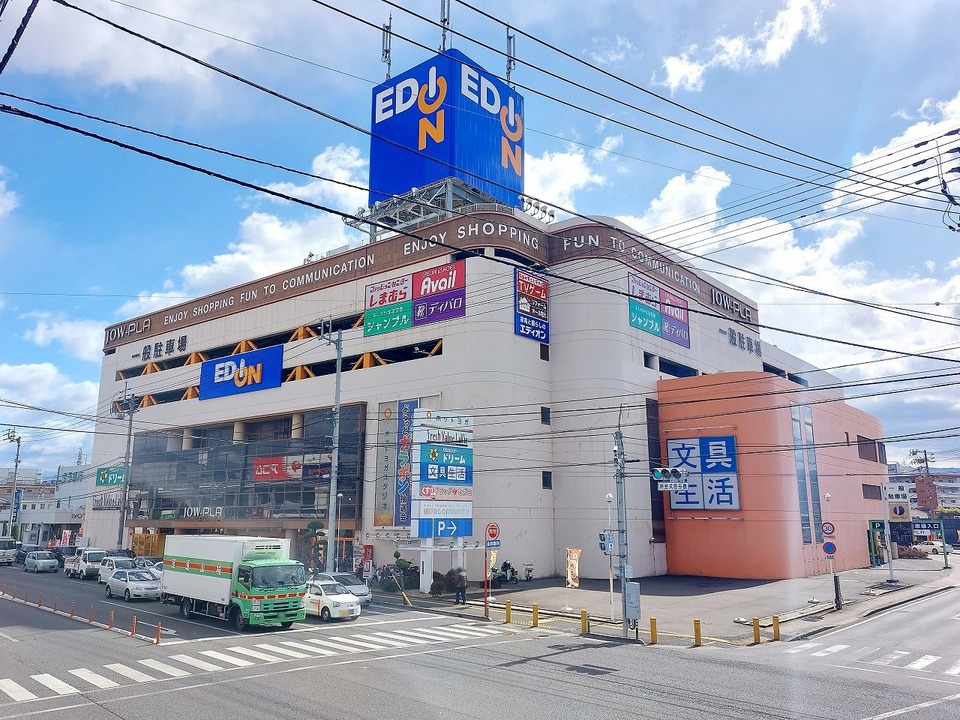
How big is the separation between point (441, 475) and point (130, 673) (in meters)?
20.5

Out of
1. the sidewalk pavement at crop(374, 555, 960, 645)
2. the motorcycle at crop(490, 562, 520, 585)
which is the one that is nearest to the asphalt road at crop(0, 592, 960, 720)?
the sidewalk pavement at crop(374, 555, 960, 645)

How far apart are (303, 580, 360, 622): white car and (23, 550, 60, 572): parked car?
35478 millimetres

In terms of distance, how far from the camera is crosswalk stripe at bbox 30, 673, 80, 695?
14.7 m

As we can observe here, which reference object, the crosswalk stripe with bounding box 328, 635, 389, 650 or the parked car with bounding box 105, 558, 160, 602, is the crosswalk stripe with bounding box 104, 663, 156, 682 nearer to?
the crosswalk stripe with bounding box 328, 635, 389, 650

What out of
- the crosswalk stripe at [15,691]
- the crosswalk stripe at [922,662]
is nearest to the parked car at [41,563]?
the crosswalk stripe at [15,691]

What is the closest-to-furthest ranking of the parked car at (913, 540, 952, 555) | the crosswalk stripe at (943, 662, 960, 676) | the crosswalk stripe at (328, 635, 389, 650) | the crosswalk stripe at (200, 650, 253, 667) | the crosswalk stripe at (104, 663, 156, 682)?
the crosswalk stripe at (104, 663, 156, 682), the crosswalk stripe at (943, 662, 960, 676), the crosswalk stripe at (200, 650, 253, 667), the crosswalk stripe at (328, 635, 389, 650), the parked car at (913, 540, 952, 555)

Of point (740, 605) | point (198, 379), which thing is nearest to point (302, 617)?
point (740, 605)

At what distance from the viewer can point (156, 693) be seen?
14.4 m

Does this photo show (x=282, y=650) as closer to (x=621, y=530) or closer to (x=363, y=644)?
(x=363, y=644)

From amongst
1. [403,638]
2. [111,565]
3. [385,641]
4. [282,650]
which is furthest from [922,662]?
[111,565]

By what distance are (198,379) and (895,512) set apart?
65493 millimetres

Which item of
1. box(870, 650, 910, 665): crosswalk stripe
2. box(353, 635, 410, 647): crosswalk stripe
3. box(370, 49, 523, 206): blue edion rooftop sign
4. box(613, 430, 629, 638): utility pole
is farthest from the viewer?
A: box(370, 49, 523, 206): blue edion rooftop sign

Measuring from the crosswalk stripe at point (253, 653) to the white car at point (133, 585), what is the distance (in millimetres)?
15156

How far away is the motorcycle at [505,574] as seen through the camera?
3891cm
